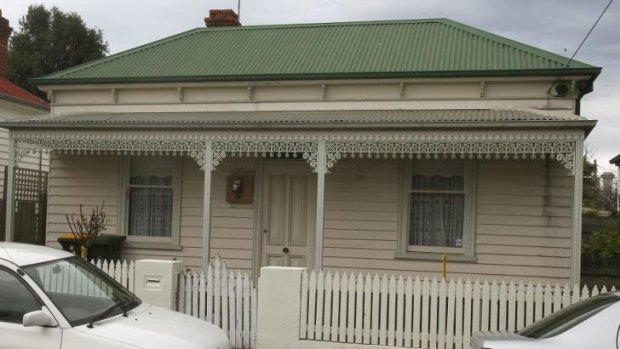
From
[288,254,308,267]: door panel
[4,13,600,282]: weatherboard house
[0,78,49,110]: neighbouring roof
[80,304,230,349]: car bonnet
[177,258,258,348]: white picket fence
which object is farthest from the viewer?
[0,78,49,110]: neighbouring roof

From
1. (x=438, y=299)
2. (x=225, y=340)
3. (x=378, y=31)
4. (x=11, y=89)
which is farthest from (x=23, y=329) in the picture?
(x=11, y=89)

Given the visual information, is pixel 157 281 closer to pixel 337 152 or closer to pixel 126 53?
pixel 337 152

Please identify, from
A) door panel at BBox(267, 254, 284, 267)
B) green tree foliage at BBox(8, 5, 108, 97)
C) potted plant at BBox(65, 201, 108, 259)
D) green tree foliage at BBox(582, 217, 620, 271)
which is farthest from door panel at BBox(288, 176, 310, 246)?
green tree foliage at BBox(8, 5, 108, 97)

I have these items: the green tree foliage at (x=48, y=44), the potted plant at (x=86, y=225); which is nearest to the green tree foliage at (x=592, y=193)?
the potted plant at (x=86, y=225)

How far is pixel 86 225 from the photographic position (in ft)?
37.7

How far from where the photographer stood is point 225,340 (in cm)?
567

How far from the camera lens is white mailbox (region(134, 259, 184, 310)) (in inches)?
328

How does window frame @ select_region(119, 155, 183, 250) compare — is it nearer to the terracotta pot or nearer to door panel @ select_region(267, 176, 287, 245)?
the terracotta pot

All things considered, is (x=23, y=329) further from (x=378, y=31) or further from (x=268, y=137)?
(x=378, y=31)

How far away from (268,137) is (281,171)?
1829mm

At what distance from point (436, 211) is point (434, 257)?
2.58ft

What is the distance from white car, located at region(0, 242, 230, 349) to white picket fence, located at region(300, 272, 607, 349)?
245cm

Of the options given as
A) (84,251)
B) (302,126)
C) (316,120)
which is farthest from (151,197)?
(316,120)

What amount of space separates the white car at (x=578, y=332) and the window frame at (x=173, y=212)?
801 cm
